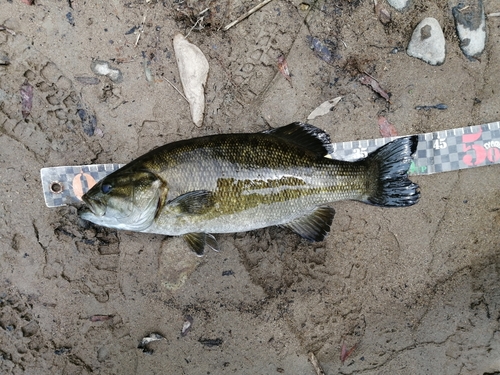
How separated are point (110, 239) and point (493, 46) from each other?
14.3ft

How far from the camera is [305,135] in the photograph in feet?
11.9

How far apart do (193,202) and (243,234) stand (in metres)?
0.85

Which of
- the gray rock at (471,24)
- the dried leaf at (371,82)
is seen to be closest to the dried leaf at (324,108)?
the dried leaf at (371,82)

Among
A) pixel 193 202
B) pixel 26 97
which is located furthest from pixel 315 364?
pixel 26 97

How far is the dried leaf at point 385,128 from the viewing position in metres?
3.98

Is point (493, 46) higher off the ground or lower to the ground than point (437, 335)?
higher

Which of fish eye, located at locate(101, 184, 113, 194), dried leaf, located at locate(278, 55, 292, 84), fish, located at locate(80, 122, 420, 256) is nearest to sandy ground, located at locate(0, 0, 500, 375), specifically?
dried leaf, located at locate(278, 55, 292, 84)

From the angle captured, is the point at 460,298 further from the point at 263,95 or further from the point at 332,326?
the point at 263,95

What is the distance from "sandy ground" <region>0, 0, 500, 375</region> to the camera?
3818 mm

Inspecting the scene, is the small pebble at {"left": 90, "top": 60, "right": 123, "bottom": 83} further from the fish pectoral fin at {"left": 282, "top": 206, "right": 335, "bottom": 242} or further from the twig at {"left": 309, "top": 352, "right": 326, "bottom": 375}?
the twig at {"left": 309, "top": 352, "right": 326, "bottom": 375}

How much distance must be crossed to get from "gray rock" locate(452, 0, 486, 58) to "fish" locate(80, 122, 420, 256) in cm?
128

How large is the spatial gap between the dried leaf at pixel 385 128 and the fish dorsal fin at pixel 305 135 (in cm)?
74

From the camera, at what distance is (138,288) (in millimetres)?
3902

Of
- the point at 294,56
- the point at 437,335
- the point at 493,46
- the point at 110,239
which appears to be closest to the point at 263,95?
the point at 294,56
